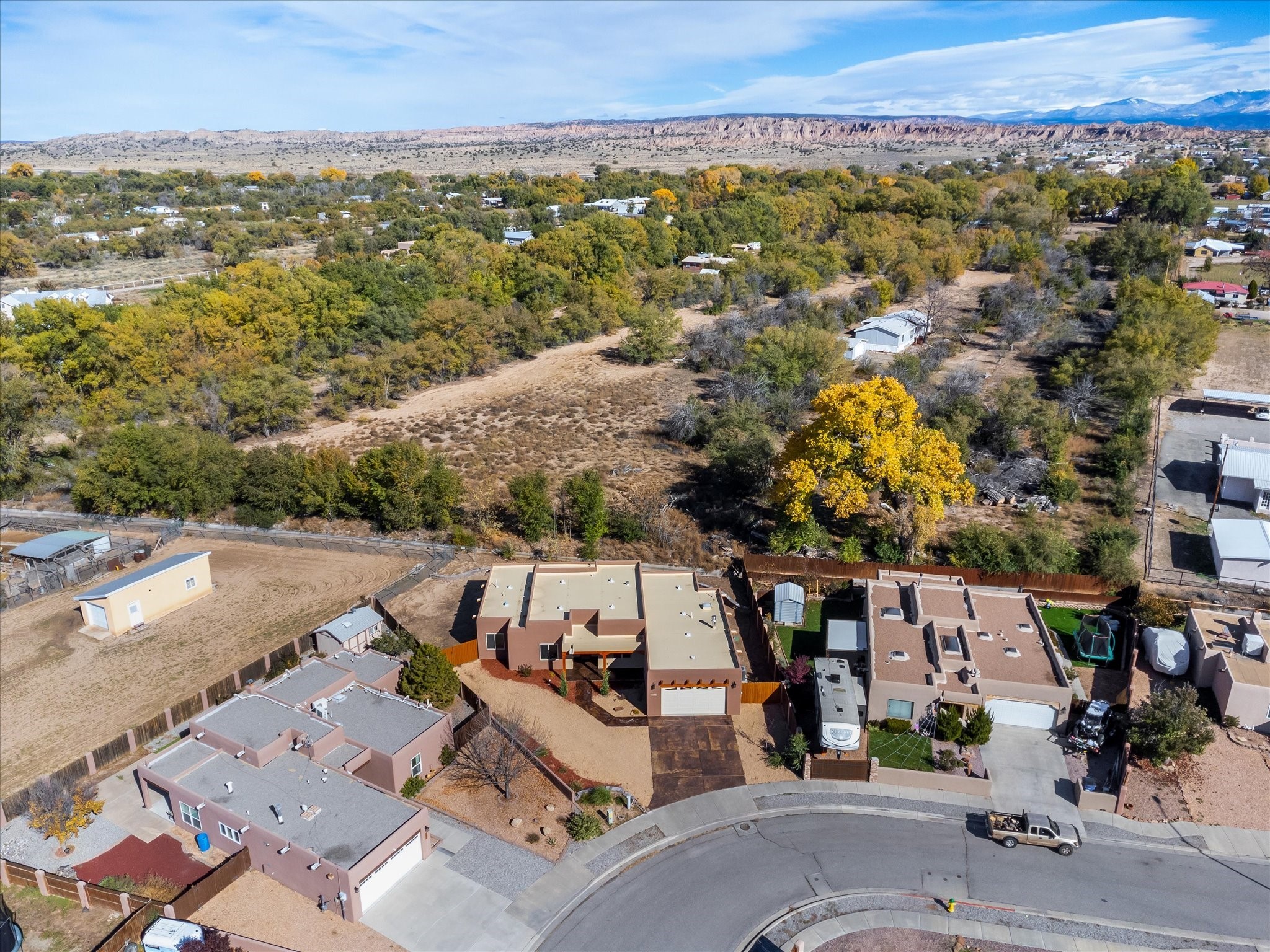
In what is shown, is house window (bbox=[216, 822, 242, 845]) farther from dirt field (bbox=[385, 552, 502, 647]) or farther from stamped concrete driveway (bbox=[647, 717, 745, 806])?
stamped concrete driveway (bbox=[647, 717, 745, 806])

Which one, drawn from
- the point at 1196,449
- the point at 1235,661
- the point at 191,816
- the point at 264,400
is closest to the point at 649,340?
the point at 264,400

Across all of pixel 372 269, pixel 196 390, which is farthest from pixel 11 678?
pixel 372 269

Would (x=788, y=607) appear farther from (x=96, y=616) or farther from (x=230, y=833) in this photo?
(x=96, y=616)

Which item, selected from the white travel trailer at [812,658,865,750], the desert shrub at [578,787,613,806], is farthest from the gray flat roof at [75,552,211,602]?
the white travel trailer at [812,658,865,750]

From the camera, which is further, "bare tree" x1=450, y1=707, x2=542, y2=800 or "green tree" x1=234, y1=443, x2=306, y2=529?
"green tree" x1=234, y1=443, x2=306, y2=529

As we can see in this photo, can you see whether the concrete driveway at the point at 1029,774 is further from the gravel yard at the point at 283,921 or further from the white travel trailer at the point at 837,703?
the gravel yard at the point at 283,921

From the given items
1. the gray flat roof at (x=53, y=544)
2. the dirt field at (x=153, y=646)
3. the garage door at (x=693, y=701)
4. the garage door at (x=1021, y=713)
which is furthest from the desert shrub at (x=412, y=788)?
the gray flat roof at (x=53, y=544)

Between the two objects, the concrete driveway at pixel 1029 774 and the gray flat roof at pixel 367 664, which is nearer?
the concrete driveway at pixel 1029 774

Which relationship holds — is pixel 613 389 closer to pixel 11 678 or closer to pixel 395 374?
pixel 395 374
